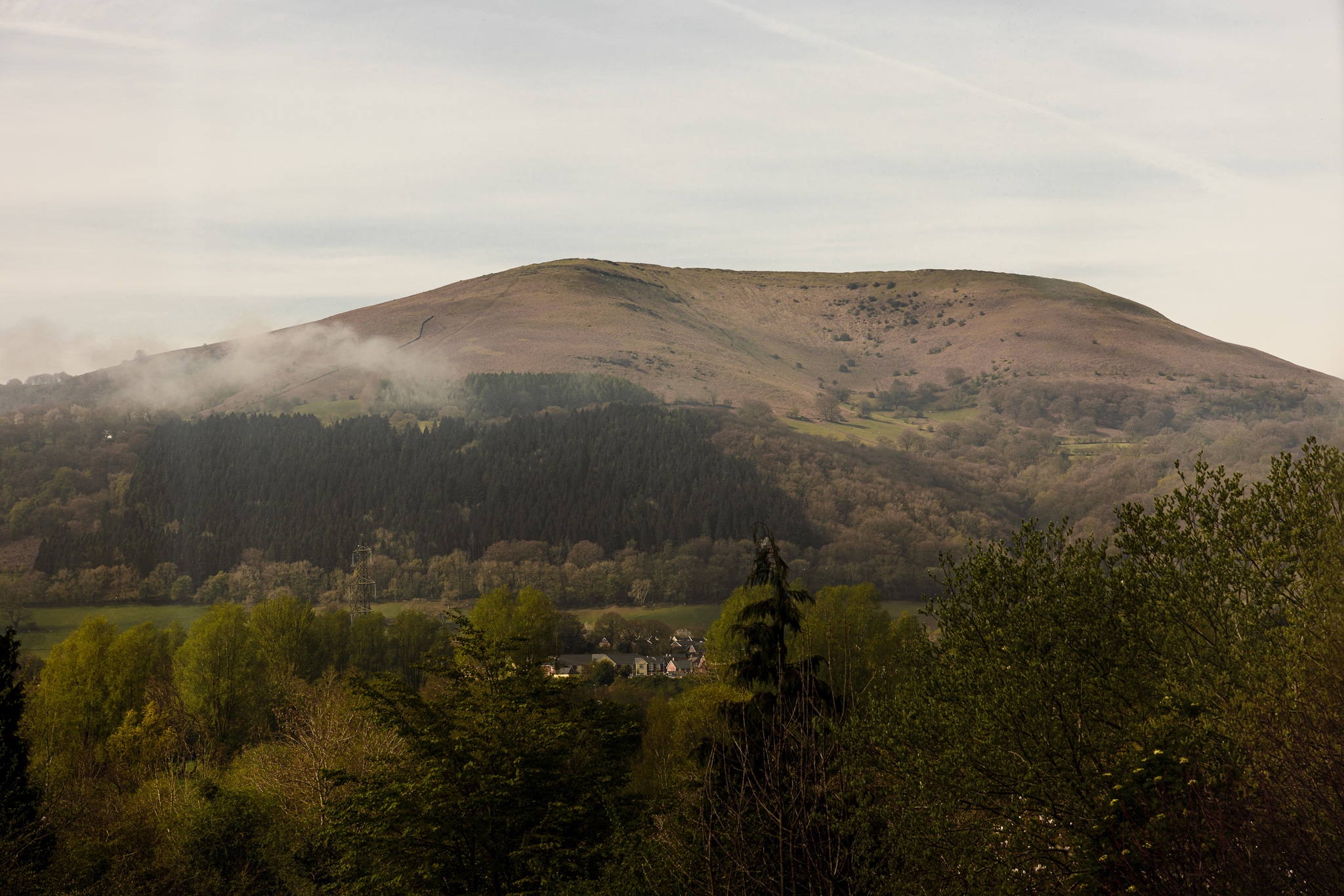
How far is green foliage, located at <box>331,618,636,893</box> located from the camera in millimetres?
26469

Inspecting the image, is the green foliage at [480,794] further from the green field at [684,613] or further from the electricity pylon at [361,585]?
the electricity pylon at [361,585]

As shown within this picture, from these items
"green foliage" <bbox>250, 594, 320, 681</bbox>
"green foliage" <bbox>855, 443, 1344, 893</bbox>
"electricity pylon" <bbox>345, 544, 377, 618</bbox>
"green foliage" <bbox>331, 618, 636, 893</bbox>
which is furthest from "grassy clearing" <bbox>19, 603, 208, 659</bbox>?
"green foliage" <bbox>855, 443, 1344, 893</bbox>

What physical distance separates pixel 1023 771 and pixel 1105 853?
12.2ft

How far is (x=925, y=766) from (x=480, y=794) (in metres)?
12.9

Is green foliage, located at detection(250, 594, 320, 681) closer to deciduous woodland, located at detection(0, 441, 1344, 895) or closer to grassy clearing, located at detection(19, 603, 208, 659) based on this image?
grassy clearing, located at detection(19, 603, 208, 659)

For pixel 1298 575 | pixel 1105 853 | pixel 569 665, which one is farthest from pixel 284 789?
pixel 569 665

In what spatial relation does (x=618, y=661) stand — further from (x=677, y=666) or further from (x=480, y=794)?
(x=480, y=794)

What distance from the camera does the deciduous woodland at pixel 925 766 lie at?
1625cm

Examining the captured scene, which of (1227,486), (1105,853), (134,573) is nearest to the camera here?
(1105,853)

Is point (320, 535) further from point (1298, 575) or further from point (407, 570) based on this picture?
point (1298, 575)

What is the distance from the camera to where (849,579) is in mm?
172750

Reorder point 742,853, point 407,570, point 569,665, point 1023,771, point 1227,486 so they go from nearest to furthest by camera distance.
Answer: point 742,853, point 1023,771, point 1227,486, point 569,665, point 407,570

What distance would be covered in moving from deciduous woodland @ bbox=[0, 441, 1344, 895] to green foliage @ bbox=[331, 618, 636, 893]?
87mm

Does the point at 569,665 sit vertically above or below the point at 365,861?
below
